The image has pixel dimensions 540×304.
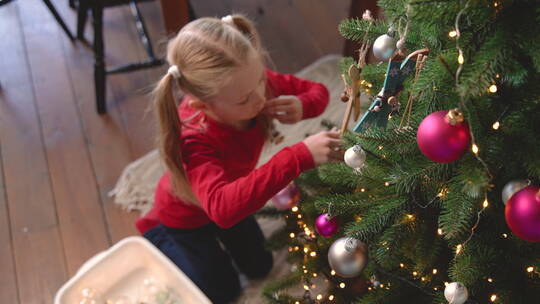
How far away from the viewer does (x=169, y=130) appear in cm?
105

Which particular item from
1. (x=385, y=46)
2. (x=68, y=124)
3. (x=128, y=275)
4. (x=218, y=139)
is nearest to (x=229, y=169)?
(x=218, y=139)

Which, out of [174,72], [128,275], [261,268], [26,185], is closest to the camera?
[174,72]

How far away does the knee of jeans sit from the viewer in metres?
1.44

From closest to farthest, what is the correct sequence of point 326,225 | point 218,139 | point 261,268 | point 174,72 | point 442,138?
point 442,138, point 326,225, point 174,72, point 218,139, point 261,268

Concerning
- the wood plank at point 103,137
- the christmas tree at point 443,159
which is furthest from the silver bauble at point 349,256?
the wood plank at point 103,137

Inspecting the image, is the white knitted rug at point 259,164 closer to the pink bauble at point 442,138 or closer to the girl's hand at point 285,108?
the girl's hand at point 285,108

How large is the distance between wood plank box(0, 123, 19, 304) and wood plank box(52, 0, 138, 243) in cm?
29

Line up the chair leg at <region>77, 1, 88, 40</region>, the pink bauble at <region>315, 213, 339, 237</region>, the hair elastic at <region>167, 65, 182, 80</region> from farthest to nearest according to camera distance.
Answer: the chair leg at <region>77, 1, 88, 40</region> → the hair elastic at <region>167, 65, 182, 80</region> → the pink bauble at <region>315, 213, 339, 237</region>

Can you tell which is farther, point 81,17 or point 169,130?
point 81,17

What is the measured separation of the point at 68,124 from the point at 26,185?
0.28 metres

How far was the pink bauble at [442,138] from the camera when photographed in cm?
59

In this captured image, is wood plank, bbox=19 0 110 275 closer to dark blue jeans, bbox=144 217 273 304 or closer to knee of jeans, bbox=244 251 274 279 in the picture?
dark blue jeans, bbox=144 217 273 304

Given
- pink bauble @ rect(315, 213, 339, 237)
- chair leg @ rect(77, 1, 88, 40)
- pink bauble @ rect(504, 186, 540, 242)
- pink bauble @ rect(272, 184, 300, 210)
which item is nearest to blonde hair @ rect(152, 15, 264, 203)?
pink bauble @ rect(272, 184, 300, 210)

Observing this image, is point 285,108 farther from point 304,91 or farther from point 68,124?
point 68,124
